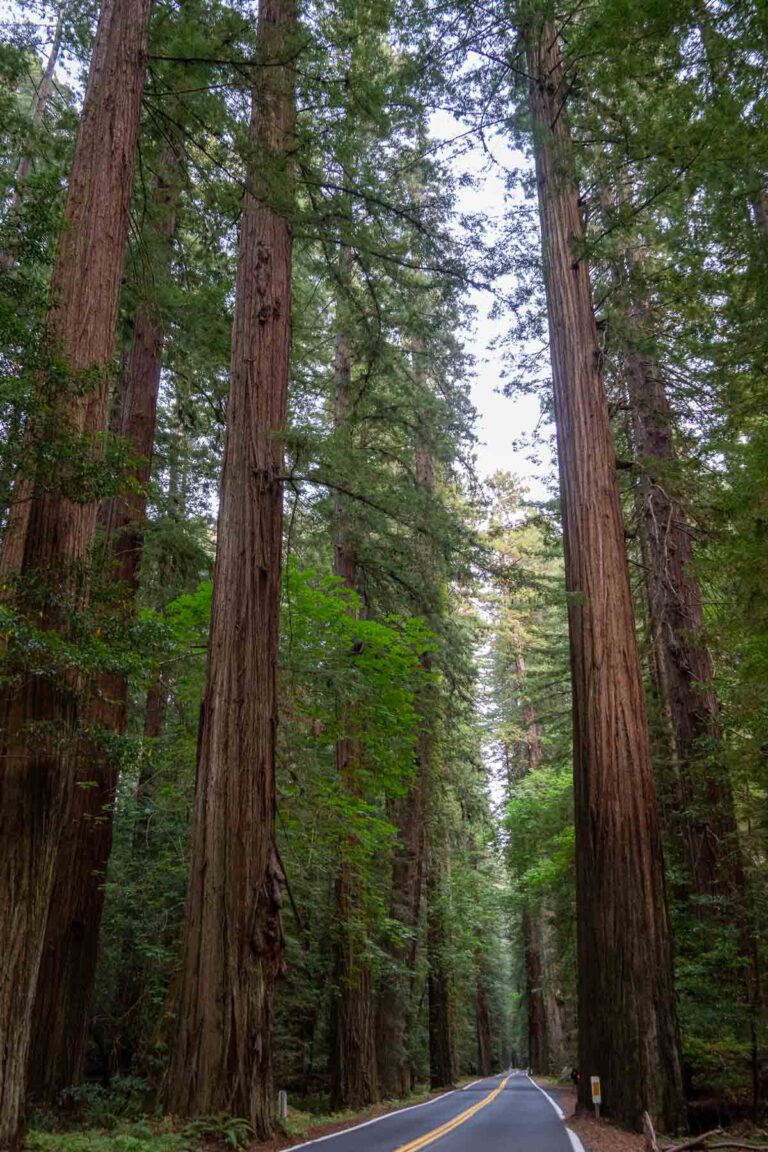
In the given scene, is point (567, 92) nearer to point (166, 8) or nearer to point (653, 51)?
point (653, 51)

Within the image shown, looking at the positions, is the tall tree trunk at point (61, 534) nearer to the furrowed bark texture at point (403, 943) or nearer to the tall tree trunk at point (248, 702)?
the tall tree trunk at point (248, 702)

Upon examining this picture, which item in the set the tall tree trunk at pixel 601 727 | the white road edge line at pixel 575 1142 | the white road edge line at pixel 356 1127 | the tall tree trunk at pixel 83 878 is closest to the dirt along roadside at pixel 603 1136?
the white road edge line at pixel 575 1142

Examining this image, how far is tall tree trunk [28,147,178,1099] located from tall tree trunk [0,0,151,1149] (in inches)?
57.1

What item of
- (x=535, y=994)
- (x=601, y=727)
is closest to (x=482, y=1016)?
(x=535, y=994)

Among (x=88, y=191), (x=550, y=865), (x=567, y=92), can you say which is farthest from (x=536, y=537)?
(x=88, y=191)

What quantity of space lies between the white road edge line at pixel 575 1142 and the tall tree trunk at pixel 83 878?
540 centimetres

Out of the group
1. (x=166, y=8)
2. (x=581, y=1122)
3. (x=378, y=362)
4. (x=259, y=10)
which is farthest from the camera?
(x=378, y=362)

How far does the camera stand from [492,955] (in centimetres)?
4472

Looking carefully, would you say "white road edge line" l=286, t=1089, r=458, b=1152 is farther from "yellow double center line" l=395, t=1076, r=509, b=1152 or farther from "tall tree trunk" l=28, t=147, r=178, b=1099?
"tall tree trunk" l=28, t=147, r=178, b=1099

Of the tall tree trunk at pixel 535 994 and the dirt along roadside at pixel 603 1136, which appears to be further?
the tall tree trunk at pixel 535 994

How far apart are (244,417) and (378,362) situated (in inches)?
184

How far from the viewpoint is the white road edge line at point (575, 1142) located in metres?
6.80

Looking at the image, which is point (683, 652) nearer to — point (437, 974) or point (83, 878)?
point (83, 878)

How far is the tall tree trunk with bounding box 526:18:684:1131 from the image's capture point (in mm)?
7496
